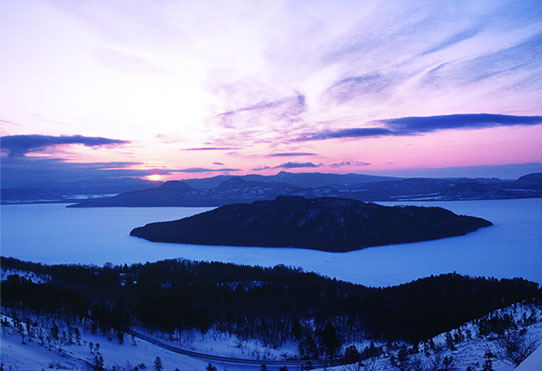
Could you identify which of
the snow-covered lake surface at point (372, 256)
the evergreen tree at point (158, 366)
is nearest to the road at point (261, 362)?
the evergreen tree at point (158, 366)

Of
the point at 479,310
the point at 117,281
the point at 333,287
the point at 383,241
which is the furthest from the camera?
the point at 383,241

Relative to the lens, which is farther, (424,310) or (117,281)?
(117,281)

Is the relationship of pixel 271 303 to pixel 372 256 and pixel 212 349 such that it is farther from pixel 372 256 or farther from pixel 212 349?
pixel 372 256

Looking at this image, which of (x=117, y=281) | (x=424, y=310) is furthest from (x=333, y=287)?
(x=117, y=281)

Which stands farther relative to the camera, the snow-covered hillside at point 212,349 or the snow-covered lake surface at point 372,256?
the snow-covered lake surface at point 372,256

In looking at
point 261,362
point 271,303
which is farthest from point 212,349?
point 271,303

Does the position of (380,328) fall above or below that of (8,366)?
below

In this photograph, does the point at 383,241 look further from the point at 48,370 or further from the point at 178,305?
the point at 48,370

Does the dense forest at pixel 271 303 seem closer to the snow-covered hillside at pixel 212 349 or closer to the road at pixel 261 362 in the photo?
the road at pixel 261 362
